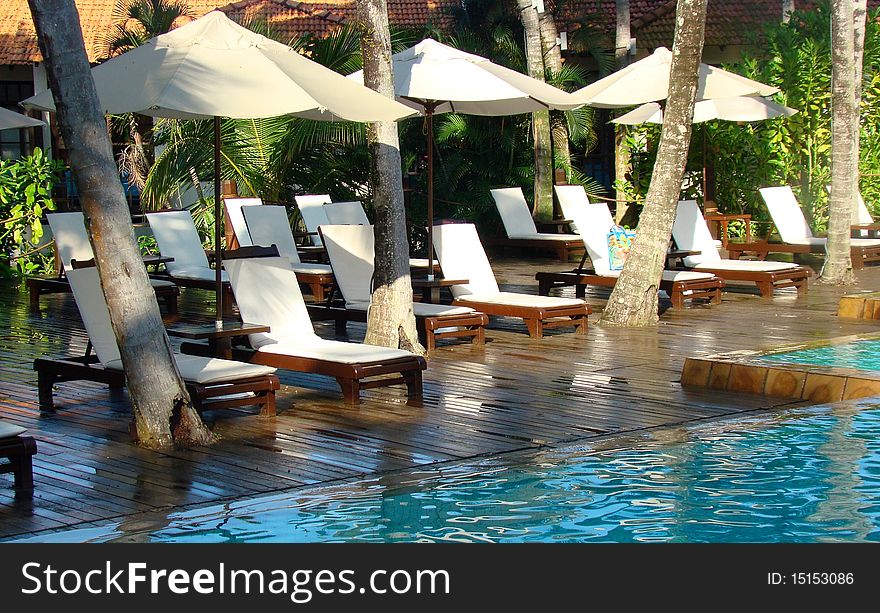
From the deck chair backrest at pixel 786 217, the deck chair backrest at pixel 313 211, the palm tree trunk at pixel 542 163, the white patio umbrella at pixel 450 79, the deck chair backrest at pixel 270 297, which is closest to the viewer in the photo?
the deck chair backrest at pixel 270 297

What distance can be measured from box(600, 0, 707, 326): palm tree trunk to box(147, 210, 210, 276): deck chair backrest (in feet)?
16.2

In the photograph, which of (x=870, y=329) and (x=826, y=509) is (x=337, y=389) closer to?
(x=826, y=509)

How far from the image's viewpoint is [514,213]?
61.6ft

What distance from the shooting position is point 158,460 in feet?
22.7

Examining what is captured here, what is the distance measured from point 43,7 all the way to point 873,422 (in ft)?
17.5

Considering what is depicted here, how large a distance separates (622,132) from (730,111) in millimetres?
4414

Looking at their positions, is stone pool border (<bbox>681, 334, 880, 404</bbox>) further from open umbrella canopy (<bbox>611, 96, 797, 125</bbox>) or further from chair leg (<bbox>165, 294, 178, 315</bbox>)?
open umbrella canopy (<bbox>611, 96, 797, 125</bbox>)

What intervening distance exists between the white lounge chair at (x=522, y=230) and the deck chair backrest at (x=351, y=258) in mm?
6696

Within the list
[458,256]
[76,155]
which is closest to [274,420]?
[76,155]

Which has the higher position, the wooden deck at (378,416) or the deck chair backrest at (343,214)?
the deck chair backrest at (343,214)

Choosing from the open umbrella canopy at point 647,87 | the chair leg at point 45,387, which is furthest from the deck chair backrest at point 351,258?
the chair leg at point 45,387

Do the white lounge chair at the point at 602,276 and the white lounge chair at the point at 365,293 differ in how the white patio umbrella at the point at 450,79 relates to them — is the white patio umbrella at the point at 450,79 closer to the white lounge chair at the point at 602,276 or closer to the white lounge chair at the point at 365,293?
the white lounge chair at the point at 365,293

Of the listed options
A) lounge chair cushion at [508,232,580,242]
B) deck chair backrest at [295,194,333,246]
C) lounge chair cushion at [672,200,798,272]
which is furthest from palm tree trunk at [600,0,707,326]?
lounge chair cushion at [508,232,580,242]

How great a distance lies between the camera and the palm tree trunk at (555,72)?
67.0 feet
